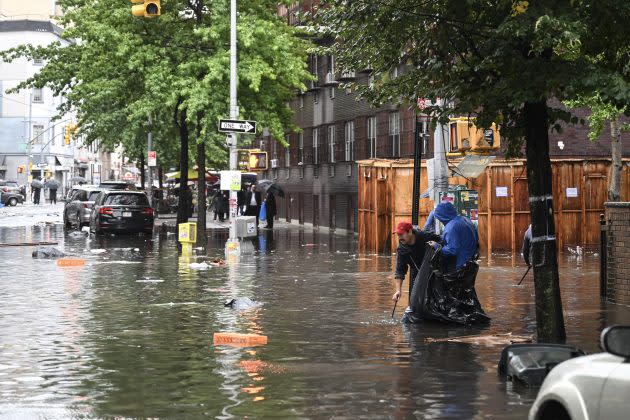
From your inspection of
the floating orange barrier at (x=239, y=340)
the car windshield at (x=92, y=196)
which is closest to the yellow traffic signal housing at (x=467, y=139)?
the floating orange barrier at (x=239, y=340)

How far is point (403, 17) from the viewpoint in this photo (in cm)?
1305

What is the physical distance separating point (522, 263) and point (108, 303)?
12.1 metres

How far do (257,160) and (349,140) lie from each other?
1448 cm

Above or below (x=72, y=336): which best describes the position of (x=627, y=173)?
above

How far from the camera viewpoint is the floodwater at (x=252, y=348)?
31.9ft

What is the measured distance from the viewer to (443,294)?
15.3 meters

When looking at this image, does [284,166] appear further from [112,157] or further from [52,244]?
[112,157]

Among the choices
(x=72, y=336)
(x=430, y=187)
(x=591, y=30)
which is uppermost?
(x=591, y=30)

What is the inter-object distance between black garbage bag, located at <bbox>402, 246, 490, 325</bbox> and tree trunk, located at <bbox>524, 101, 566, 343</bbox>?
2599 mm

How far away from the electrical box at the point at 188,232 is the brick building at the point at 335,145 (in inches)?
284

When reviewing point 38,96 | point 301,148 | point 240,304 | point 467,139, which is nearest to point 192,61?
point 467,139

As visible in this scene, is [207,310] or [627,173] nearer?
[207,310]

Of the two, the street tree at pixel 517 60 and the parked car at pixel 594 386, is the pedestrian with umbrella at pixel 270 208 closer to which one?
the street tree at pixel 517 60

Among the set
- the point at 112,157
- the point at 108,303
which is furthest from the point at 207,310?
the point at 112,157
